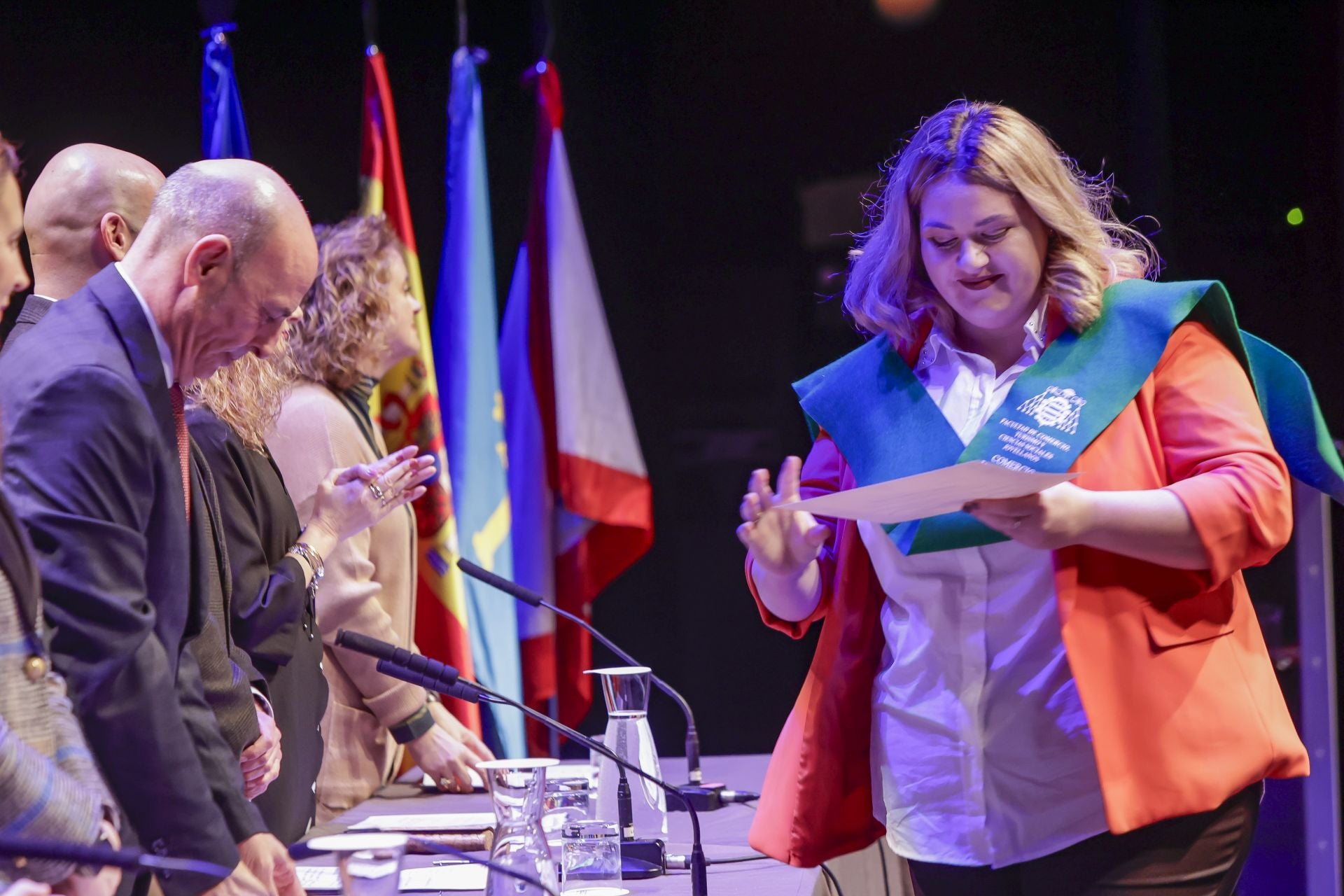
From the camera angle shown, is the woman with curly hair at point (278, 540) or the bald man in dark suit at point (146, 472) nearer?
the bald man in dark suit at point (146, 472)

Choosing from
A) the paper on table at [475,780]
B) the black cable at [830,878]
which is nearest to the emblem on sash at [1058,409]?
the black cable at [830,878]

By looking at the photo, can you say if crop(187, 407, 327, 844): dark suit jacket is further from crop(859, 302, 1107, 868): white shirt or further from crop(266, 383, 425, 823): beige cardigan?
crop(859, 302, 1107, 868): white shirt

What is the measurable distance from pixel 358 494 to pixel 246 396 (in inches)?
9.6

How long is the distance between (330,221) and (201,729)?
2700 millimetres

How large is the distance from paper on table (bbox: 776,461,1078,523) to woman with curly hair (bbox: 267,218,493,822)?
4.12 ft

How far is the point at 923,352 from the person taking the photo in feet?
5.35

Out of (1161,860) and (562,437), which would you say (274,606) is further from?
(562,437)

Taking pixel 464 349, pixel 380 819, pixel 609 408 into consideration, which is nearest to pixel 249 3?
pixel 464 349

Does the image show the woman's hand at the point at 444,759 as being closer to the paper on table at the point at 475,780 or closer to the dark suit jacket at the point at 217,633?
the paper on table at the point at 475,780

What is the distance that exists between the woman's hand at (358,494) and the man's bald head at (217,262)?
0.64 metres

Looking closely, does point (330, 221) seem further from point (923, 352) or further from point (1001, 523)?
point (1001, 523)

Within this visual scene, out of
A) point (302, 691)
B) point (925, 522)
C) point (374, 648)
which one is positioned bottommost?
point (302, 691)

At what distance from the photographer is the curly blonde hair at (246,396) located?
6.72ft

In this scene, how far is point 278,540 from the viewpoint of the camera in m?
2.09
